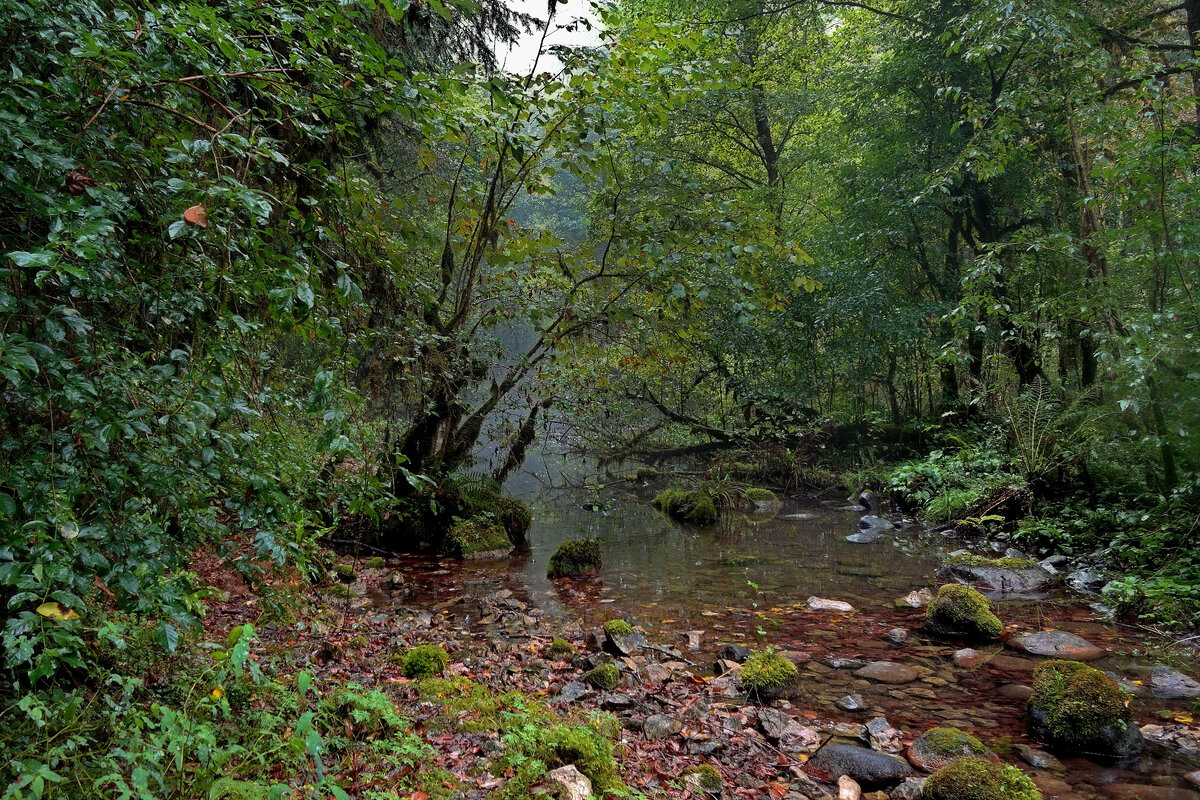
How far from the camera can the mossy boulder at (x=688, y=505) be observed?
1262 centimetres

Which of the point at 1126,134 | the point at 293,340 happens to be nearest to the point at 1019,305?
the point at 1126,134

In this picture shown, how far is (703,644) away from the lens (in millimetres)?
5586

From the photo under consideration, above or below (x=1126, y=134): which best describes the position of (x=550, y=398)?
below

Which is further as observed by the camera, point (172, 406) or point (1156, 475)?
point (1156, 475)

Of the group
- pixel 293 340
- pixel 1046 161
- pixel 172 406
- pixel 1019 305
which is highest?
pixel 1046 161

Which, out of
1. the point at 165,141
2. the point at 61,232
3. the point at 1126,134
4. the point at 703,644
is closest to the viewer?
the point at 61,232

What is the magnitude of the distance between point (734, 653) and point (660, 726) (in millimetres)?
1663

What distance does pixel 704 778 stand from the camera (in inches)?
126

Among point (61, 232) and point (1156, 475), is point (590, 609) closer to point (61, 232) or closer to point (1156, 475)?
point (61, 232)

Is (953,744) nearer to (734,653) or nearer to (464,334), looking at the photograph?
(734,653)

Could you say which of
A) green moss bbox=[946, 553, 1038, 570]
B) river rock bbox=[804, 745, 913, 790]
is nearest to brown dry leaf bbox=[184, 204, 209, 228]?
river rock bbox=[804, 745, 913, 790]

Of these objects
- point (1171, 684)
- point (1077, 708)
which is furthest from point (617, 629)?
point (1171, 684)

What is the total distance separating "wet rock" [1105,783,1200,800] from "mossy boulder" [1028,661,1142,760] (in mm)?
277

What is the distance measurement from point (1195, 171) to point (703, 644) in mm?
7251
